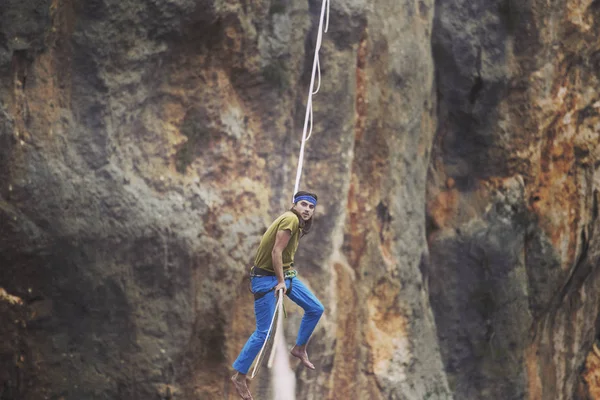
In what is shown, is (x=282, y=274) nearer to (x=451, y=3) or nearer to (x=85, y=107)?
(x=85, y=107)

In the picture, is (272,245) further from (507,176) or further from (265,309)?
(507,176)

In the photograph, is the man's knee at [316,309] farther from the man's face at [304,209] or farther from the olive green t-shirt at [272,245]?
the man's face at [304,209]

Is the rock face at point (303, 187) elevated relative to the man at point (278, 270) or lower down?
elevated

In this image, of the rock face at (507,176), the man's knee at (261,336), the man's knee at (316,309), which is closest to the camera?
the man's knee at (261,336)

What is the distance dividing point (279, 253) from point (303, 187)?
267 centimetres

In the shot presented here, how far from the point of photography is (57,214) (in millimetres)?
9344

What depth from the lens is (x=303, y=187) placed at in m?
10.3

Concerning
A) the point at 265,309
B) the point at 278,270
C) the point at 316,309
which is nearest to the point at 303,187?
the point at 316,309

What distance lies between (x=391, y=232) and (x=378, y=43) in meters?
1.78

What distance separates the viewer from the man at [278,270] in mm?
7754

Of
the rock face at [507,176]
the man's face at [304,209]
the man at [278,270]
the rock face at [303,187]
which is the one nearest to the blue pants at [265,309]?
the man at [278,270]

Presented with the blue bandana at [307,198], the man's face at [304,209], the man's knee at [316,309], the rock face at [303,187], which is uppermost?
the rock face at [303,187]

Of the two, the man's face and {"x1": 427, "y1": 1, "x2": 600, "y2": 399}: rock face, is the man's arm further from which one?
{"x1": 427, "y1": 1, "x2": 600, "y2": 399}: rock face

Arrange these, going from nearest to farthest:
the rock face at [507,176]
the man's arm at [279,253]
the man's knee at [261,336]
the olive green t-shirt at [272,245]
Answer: the man's arm at [279,253] → the olive green t-shirt at [272,245] → the man's knee at [261,336] → the rock face at [507,176]
